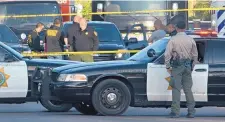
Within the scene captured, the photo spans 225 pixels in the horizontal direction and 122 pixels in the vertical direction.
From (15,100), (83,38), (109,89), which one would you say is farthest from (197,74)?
(83,38)

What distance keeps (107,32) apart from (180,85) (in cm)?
949

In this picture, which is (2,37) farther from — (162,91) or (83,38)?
(162,91)

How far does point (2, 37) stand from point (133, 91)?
33.0 feet

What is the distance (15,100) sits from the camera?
1605cm

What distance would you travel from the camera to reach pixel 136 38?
2459 cm

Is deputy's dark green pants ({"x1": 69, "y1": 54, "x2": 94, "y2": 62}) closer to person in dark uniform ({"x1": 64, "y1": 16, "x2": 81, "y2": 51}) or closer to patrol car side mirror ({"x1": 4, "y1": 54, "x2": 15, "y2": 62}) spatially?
person in dark uniform ({"x1": 64, "y1": 16, "x2": 81, "y2": 51})

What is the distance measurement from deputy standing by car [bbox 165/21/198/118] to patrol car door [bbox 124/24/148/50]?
8.96 meters

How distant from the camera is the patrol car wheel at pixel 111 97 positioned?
582 inches

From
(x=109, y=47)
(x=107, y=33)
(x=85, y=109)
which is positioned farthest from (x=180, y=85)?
(x=107, y=33)

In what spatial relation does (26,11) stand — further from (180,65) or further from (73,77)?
(180,65)

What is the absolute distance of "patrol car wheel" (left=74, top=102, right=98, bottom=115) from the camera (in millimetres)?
15523

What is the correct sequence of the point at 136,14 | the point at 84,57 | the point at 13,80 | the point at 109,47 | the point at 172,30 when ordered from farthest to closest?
the point at 136,14, the point at 109,47, the point at 84,57, the point at 172,30, the point at 13,80

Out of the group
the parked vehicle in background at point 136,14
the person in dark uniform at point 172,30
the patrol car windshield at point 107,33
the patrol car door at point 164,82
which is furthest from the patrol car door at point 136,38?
the patrol car door at point 164,82

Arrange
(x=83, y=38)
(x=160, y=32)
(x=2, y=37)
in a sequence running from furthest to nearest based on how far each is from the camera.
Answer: (x=2, y=37) → (x=160, y=32) → (x=83, y=38)
